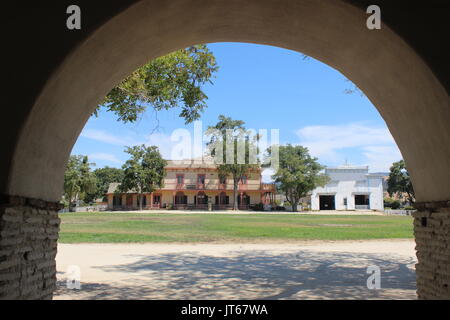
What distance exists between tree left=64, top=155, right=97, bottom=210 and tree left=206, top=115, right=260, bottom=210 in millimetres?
18772

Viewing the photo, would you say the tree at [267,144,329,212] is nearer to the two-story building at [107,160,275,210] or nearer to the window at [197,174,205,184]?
the two-story building at [107,160,275,210]

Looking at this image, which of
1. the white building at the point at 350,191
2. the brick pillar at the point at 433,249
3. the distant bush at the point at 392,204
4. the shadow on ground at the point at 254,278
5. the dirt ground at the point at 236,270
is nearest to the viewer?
the brick pillar at the point at 433,249

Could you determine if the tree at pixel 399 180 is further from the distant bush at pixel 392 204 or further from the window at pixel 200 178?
the window at pixel 200 178

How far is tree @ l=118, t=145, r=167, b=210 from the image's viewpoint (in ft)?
183

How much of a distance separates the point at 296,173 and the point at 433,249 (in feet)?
173

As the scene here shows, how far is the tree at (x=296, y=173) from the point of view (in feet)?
186

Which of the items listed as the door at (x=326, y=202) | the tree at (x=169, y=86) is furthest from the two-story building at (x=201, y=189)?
the tree at (x=169, y=86)

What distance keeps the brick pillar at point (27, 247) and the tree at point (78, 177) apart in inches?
2086

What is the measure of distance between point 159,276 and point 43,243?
6291mm

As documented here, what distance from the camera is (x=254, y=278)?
10.2 metres

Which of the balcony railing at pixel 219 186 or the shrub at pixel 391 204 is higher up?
the balcony railing at pixel 219 186

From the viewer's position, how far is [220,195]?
58.9 meters

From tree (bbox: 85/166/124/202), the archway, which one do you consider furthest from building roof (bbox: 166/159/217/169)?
the archway
